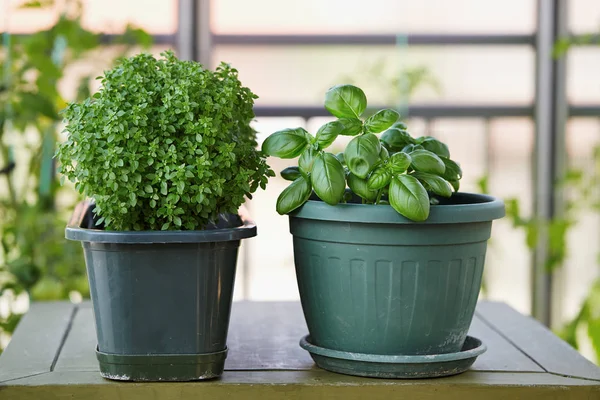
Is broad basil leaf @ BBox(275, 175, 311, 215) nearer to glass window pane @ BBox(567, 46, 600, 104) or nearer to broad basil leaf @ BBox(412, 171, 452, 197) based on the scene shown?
broad basil leaf @ BBox(412, 171, 452, 197)

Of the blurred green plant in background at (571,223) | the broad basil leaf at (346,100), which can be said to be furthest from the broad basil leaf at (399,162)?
the blurred green plant in background at (571,223)

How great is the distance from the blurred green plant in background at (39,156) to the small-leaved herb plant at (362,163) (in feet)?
4.58

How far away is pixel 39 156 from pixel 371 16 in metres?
1.36

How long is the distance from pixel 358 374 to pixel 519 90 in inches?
95.3

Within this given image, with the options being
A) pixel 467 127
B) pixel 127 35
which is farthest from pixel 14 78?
pixel 467 127

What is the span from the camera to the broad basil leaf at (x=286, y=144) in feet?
3.60

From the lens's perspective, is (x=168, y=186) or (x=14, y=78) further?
(x=14, y=78)

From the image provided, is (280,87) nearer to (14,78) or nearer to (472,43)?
(472,43)

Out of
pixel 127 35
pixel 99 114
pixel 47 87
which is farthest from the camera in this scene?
pixel 127 35

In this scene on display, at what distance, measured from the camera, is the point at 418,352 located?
1.06 meters

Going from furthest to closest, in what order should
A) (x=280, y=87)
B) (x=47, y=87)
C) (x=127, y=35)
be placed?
(x=280, y=87), (x=127, y=35), (x=47, y=87)

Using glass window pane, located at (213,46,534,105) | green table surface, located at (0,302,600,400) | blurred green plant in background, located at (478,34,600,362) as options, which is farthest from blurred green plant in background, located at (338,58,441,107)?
green table surface, located at (0,302,600,400)

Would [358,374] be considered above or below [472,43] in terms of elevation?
below

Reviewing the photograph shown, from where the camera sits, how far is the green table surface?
1.04 metres
